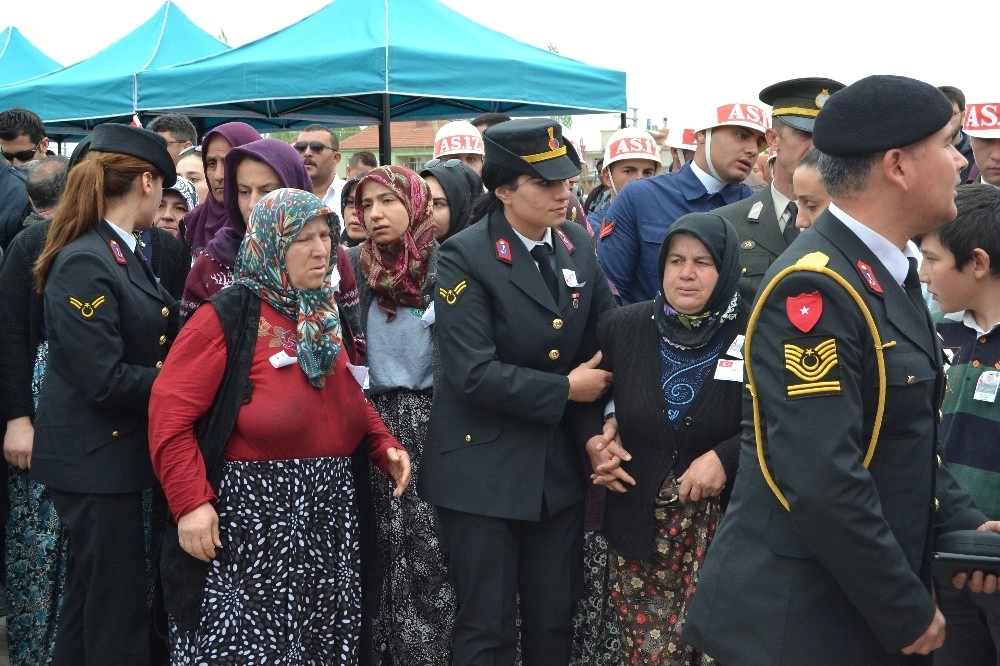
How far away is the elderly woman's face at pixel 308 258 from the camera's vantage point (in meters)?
3.42

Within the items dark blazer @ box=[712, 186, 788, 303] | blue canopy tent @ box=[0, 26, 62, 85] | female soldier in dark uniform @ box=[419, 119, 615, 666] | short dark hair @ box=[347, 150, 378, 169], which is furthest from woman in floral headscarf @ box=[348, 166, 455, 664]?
blue canopy tent @ box=[0, 26, 62, 85]

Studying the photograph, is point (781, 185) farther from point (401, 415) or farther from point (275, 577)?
point (275, 577)

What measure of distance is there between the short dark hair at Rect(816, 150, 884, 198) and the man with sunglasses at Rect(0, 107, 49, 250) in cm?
474

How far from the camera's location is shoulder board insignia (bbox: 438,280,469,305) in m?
3.65

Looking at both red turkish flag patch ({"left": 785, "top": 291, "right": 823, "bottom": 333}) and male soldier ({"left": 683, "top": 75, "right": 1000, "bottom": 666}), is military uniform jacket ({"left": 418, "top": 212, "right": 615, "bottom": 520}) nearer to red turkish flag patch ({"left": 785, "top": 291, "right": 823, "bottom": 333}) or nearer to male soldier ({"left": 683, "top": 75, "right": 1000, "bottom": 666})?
male soldier ({"left": 683, "top": 75, "right": 1000, "bottom": 666})

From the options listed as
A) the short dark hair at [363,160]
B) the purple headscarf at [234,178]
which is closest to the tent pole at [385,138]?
the short dark hair at [363,160]

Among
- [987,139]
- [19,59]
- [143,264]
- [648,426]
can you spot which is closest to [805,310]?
[648,426]

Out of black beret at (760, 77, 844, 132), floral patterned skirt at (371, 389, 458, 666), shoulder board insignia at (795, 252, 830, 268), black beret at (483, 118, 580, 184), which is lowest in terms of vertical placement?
floral patterned skirt at (371, 389, 458, 666)

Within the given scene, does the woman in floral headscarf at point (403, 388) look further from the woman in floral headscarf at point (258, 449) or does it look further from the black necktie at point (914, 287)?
the black necktie at point (914, 287)

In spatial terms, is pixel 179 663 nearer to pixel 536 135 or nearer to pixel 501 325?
pixel 501 325

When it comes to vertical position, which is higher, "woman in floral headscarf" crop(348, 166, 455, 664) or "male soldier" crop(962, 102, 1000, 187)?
"male soldier" crop(962, 102, 1000, 187)

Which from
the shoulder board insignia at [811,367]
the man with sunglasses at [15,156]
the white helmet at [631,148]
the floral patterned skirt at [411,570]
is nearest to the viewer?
the shoulder board insignia at [811,367]

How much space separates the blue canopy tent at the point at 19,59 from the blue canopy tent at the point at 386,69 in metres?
9.44

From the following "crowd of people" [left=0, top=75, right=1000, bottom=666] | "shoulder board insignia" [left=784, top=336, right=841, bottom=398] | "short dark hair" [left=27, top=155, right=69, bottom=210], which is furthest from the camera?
"short dark hair" [left=27, top=155, right=69, bottom=210]
